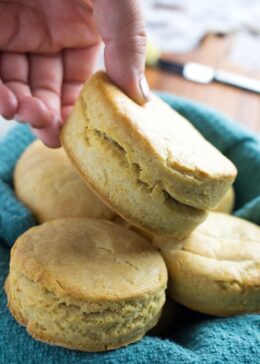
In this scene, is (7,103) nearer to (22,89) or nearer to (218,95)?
(22,89)

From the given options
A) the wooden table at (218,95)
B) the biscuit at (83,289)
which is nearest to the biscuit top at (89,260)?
the biscuit at (83,289)

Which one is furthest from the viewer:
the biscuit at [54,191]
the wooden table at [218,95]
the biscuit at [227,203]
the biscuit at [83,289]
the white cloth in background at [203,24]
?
the white cloth in background at [203,24]

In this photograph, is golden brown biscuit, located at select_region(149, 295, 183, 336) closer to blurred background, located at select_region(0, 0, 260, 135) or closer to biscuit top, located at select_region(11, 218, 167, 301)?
biscuit top, located at select_region(11, 218, 167, 301)

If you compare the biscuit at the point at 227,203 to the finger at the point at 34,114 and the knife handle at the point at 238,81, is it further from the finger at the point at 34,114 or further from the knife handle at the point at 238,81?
the knife handle at the point at 238,81

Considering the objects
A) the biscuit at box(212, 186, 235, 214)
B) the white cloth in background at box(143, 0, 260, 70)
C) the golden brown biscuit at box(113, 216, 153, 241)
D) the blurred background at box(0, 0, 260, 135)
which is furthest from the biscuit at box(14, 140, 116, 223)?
the white cloth in background at box(143, 0, 260, 70)

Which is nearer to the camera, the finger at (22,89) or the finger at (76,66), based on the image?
the finger at (22,89)

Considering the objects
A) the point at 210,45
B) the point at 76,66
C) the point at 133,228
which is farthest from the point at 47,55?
the point at 210,45
